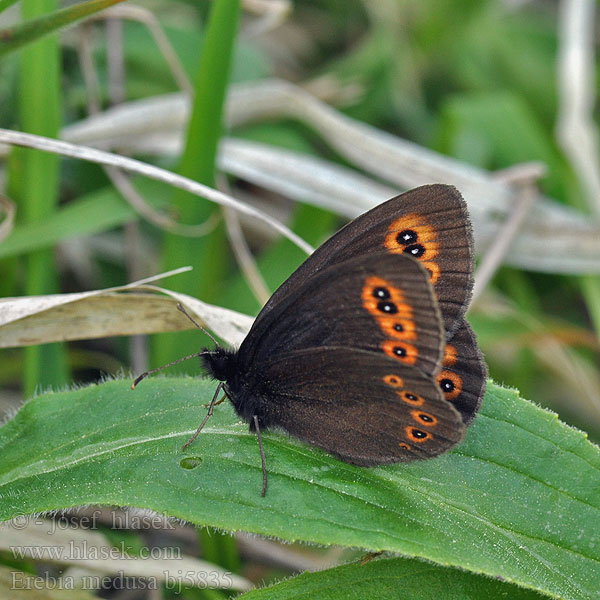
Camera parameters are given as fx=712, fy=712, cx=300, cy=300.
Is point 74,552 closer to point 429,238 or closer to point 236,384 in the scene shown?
point 236,384

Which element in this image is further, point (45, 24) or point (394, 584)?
point (45, 24)

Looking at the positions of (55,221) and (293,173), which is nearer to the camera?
(55,221)

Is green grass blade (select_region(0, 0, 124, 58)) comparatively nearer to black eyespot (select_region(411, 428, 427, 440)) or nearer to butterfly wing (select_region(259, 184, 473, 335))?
butterfly wing (select_region(259, 184, 473, 335))

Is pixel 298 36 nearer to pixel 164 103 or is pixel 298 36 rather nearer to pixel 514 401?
pixel 164 103

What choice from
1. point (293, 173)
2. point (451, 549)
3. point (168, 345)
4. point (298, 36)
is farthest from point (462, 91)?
point (451, 549)

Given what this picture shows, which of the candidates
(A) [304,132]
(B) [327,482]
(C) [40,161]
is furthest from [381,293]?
(A) [304,132]
